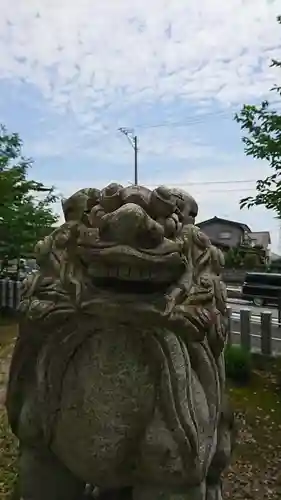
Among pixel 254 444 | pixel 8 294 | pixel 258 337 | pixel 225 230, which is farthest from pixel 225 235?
pixel 254 444

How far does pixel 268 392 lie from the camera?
582cm

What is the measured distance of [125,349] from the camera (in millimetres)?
1757

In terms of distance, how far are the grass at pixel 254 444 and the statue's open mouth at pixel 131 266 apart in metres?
2.34

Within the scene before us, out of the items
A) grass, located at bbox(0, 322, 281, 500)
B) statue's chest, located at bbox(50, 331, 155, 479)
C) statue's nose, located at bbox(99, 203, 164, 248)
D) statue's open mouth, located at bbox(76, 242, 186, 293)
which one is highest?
statue's nose, located at bbox(99, 203, 164, 248)

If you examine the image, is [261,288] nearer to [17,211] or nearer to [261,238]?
[17,211]

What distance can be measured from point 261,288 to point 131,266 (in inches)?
484

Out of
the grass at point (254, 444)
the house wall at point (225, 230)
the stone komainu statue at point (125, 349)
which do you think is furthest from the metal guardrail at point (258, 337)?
the house wall at point (225, 230)

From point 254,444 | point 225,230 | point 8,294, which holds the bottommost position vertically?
point 254,444

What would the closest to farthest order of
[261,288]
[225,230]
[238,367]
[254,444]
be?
[254,444] < [238,367] < [261,288] < [225,230]

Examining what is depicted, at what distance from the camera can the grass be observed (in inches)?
148

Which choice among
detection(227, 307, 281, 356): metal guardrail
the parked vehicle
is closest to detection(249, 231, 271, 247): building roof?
the parked vehicle

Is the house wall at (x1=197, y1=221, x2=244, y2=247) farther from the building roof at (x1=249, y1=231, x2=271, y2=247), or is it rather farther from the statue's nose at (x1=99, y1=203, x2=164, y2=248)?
the statue's nose at (x1=99, y1=203, x2=164, y2=248)

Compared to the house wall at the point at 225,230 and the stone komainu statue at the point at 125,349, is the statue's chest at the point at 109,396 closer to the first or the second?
the stone komainu statue at the point at 125,349

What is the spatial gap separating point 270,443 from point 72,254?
3462 millimetres
